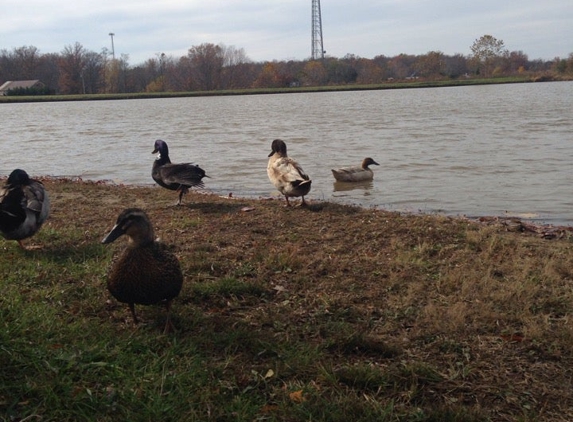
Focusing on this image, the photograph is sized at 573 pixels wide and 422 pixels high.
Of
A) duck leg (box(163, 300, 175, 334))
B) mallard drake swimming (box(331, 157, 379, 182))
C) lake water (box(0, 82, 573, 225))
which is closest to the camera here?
duck leg (box(163, 300, 175, 334))

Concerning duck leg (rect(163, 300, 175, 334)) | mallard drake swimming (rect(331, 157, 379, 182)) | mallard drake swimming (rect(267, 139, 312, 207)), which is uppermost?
mallard drake swimming (rect(267, 139, 312, 207))

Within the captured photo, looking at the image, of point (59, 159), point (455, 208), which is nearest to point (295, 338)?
point (455, 208)

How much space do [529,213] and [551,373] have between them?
19.0ft

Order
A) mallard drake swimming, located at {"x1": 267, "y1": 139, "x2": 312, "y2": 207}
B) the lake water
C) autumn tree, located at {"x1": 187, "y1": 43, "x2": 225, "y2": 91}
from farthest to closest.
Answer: autumn tree, located at {"x1": 187, "y1": 43, "x2": 225, "y2": 91} → the lake water → mallard drake swimming, located at {"x1": 267, "y1": 139, "x2": 312, "y2": 207}

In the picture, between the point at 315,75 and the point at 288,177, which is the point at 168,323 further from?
the point at 315,75

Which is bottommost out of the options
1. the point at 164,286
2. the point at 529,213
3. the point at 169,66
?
the point at 529,213

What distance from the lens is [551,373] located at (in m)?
3.26

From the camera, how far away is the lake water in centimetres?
996

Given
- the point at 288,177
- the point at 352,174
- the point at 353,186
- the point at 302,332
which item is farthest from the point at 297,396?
the point at 352,174

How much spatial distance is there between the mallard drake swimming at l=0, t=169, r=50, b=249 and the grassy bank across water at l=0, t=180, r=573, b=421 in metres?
0.22

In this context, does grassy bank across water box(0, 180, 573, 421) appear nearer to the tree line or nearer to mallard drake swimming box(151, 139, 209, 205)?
mallard drake swimming box(151, 139, 209, 205)

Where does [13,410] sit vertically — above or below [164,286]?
below

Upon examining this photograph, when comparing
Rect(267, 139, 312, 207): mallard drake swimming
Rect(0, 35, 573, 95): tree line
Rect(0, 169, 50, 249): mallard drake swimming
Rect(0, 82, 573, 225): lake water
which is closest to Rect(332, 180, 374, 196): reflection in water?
Rect(0, 82, 573, 225): lake water

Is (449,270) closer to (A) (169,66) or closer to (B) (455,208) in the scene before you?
(B) (455,208)
